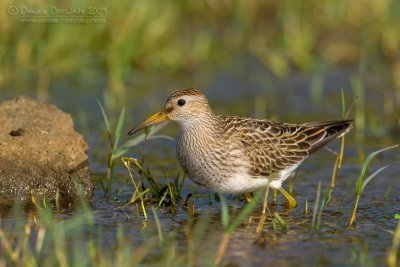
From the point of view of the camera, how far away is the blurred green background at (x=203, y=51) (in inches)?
521

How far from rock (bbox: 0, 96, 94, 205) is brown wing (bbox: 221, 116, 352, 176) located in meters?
1.54

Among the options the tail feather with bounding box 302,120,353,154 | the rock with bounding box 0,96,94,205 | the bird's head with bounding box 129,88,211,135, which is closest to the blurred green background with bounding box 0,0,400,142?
the tail feather with bounding box 302,120,353,154

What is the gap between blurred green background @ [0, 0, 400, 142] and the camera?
13.2m

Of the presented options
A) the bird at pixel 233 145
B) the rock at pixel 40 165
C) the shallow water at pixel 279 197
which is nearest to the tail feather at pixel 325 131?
the bird at pixel 233 145

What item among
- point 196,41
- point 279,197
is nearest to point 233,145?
point 279,197

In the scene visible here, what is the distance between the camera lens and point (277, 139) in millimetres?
9648

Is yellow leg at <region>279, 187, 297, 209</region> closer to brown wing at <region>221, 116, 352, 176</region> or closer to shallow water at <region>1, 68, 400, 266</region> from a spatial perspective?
shallow water at <region>1, 68, 400, 266</region>

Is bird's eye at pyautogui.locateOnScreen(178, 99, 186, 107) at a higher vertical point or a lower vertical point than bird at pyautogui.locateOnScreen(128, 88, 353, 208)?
higher

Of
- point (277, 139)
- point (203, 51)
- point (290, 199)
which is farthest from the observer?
point (203, 51)

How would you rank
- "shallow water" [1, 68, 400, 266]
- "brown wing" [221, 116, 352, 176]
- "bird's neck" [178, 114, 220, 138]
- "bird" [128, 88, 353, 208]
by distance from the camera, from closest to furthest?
1. "shallow water" [1, 68, 400, 266]
2. "bird" [128, 88, 353, 208]
3. "bird's neck" [178, 114, 220, 138]
4. "brown wing" [221, 116, 352, 176]

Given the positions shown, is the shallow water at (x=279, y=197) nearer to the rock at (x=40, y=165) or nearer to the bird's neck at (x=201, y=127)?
the rock at (x=40, y=165)

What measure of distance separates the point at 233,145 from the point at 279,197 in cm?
94

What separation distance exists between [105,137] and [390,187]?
3.81 m

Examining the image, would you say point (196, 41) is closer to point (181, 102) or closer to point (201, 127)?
point (181, 102)
